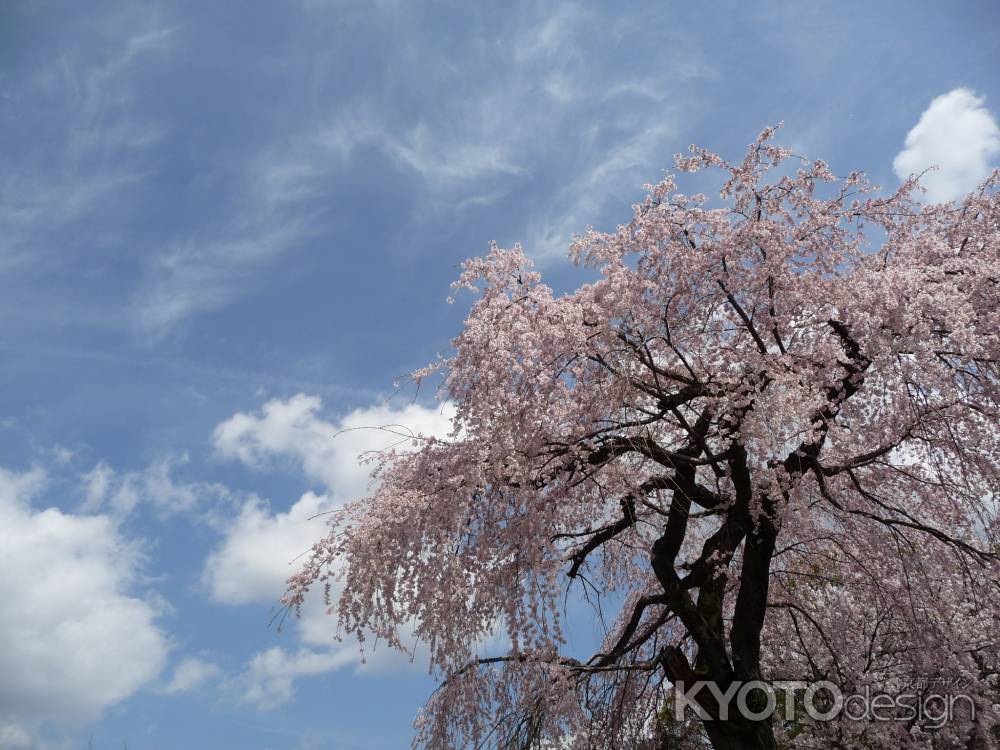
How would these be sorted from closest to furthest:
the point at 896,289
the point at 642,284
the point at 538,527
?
1. the point at 896,289
2. the point at 538,527
3. the point at 642,284

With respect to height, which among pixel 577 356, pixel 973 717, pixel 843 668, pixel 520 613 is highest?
pixel 577 356

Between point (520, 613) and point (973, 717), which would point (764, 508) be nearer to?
point (520, 613)

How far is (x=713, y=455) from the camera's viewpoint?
332 inches

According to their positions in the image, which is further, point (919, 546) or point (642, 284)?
point (919, 546)

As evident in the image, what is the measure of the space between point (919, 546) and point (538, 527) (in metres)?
5.08

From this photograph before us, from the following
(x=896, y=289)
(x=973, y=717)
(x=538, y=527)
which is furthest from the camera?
(x=973, y=717)

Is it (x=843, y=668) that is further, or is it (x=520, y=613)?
(x=843, y=668)

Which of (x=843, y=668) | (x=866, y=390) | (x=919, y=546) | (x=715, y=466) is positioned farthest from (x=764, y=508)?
(x=843, y=668)

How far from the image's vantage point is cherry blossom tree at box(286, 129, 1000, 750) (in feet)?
25.0

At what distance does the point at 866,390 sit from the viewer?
8.04 meters

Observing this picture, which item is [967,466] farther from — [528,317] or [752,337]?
[528,317]

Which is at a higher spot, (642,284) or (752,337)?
(642,284)

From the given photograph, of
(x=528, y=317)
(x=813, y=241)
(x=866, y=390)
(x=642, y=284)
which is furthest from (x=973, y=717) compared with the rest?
(x=528, y=317)

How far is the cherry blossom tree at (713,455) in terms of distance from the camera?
7613 millimetres
